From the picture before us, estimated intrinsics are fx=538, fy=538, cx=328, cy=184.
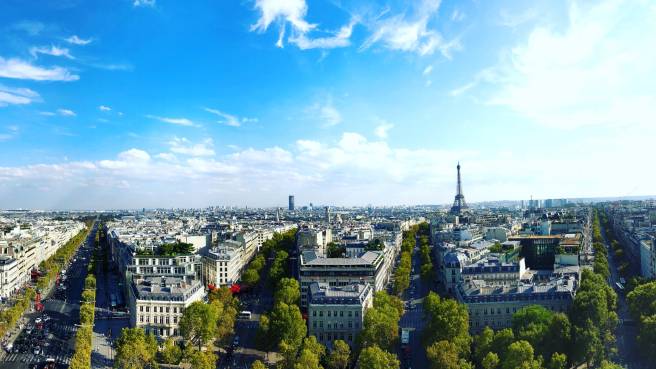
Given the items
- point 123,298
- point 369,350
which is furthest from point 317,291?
Result: point 123,298

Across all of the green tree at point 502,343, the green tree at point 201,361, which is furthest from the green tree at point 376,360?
→ the green tree at point 201,361

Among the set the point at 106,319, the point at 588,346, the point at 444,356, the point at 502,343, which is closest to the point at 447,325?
the point at 502,343

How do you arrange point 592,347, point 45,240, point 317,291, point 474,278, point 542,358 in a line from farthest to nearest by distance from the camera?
point 45,240 → point 474,278 → point 317,291 → point 592,347 → point 542,358

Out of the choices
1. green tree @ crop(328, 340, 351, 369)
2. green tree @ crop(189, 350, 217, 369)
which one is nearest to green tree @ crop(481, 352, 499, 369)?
green tree @ crop(328, 340, 351, 369)

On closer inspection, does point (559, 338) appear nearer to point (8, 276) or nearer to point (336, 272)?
point (336, 272)

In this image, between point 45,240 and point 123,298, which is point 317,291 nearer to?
point 123,298

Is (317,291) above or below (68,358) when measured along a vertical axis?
above
